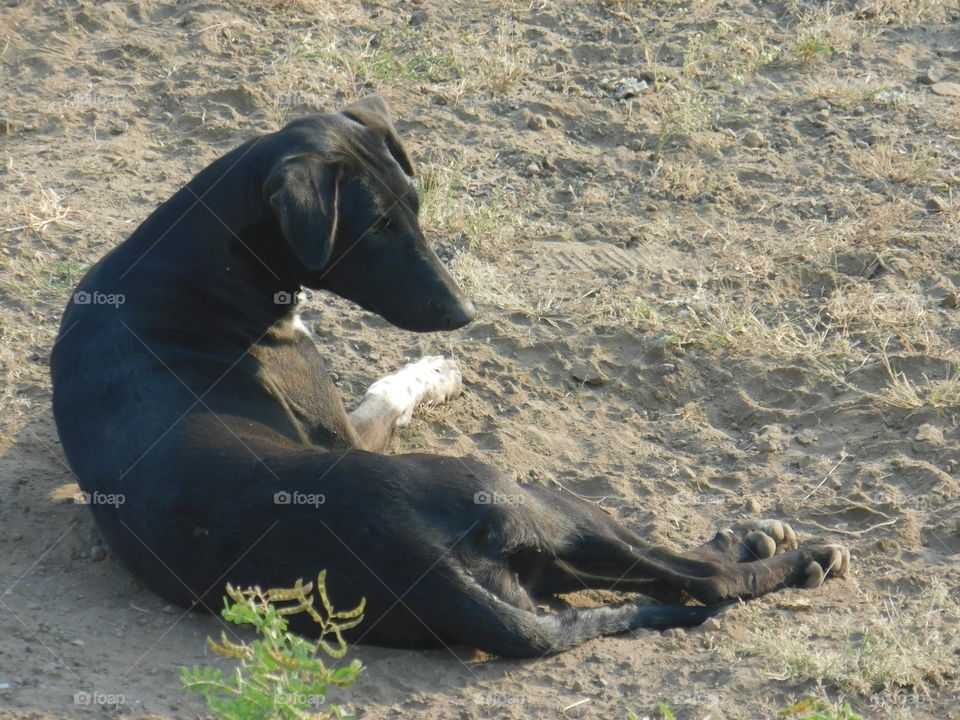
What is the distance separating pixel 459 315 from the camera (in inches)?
193

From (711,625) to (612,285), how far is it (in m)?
2.47

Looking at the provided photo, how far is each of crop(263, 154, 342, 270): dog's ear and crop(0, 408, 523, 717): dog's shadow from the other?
3.93ft

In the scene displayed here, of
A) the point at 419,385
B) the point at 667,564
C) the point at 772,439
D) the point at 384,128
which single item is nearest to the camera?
the point at 667,564

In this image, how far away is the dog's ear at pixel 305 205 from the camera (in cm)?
440

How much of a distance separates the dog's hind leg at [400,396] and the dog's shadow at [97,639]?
1154 millimetres

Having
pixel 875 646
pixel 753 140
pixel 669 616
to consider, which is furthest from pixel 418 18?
pixel 875 646

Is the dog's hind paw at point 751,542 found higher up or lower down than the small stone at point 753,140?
lower down

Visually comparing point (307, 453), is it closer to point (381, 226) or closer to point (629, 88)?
point (381, 226)

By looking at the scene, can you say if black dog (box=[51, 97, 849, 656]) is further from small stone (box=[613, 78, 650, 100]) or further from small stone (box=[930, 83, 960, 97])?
small stone (box=[930, 83, 960, 97])

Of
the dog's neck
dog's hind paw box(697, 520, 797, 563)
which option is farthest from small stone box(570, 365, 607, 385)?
the dog's neck

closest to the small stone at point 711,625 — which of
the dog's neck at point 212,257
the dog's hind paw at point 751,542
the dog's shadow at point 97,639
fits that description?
the dog's hind paw at point 751,542

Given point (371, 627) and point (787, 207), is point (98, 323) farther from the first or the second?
point (787, 207)

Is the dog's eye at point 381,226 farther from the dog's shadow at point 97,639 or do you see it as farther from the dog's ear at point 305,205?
the dog's shadow at point 97,639

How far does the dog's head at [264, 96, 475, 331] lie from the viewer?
15.1ft
